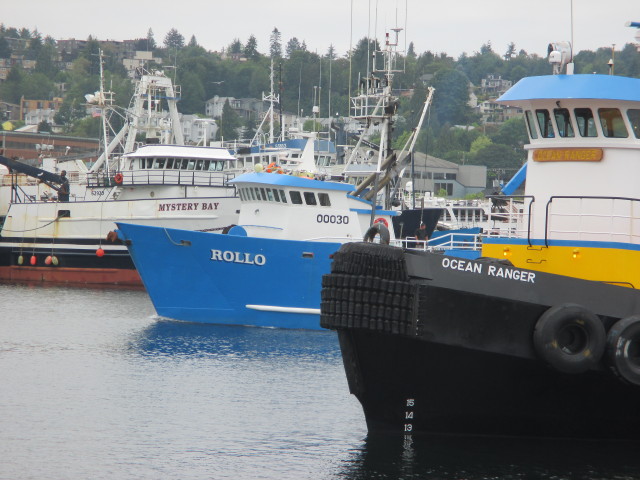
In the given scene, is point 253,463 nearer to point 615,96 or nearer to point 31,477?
point 31,477

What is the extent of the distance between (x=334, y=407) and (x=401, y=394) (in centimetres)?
348

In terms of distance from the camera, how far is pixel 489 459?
1435cm

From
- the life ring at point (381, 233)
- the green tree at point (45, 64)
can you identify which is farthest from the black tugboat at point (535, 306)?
the green tree at point (45, 64)

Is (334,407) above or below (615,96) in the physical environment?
below

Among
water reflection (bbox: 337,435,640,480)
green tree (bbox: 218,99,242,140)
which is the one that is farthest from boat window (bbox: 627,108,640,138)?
green tree (bbox: 218,99,242,140)

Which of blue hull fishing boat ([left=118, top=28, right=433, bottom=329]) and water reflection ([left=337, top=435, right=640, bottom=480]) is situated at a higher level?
blue hull fishing boat ([left=118, top=28, right=433, bottom=329])

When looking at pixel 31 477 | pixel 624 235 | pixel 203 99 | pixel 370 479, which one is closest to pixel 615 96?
pixel 624 235

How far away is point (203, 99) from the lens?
153125 millimetres

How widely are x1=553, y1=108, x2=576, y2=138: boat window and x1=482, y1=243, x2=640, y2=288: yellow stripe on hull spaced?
1965 mm

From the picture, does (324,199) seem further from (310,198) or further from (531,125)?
(531,125)

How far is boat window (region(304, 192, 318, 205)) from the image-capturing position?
2908 centimetres

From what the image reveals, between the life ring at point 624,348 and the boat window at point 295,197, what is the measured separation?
16150mm

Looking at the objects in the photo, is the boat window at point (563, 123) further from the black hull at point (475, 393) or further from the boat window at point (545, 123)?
the black hull at point (475, 393)

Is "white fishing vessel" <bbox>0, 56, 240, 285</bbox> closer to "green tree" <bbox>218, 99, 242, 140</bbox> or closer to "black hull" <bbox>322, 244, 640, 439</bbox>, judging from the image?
"black hull" <bbox>322, 244, 640, 439</bbox>
